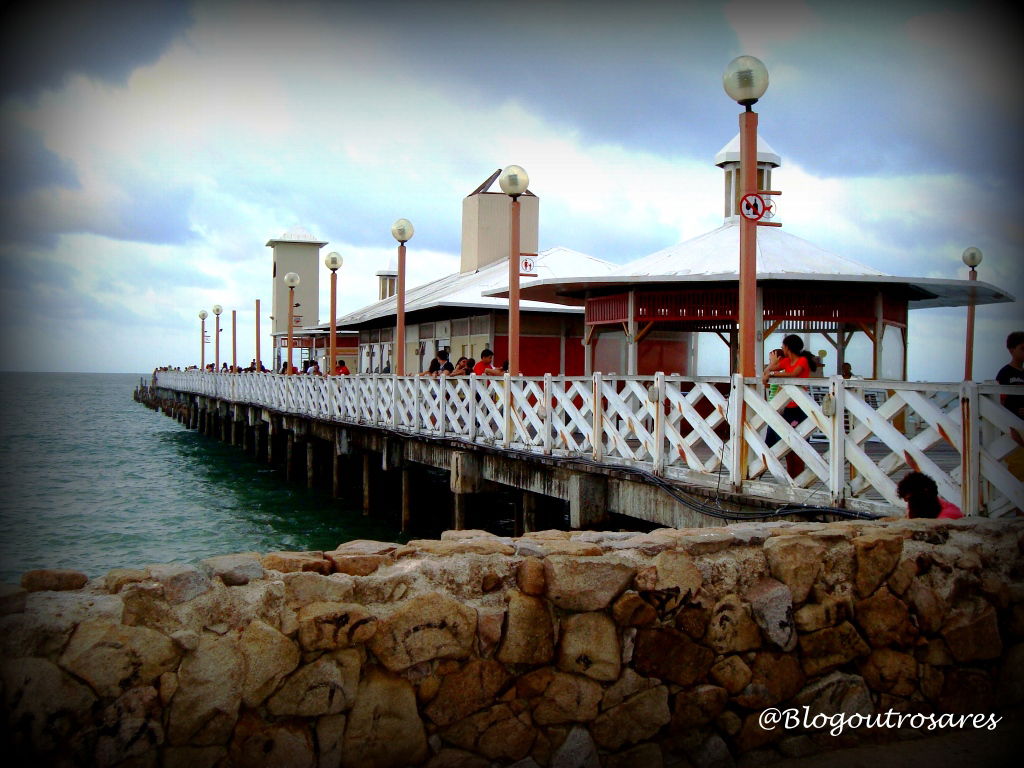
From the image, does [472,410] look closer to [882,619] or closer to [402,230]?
[402,230]

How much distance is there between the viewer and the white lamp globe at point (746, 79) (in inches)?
290

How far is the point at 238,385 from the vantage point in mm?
34188

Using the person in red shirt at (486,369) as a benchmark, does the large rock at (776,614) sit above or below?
below

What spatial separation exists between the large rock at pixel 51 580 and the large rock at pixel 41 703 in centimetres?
44

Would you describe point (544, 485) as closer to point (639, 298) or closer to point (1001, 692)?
point (639, 298)

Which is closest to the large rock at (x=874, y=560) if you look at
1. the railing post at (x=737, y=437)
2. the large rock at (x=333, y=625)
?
the large rock at (x=333, y=625)

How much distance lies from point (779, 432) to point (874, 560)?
286 cm

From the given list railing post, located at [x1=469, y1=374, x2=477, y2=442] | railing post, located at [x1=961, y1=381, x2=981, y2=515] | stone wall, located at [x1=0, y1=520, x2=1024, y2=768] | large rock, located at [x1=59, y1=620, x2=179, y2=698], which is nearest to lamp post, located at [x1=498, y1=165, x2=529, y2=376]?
railing post, located at [x1=469, y1=374, x2=477, y2=442]

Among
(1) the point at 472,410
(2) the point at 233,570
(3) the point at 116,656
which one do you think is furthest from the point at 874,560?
(1) the point at 472,410

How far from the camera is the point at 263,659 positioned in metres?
3.79

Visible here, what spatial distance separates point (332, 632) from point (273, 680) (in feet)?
0.98

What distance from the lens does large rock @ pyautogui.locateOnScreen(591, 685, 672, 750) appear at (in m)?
4.29

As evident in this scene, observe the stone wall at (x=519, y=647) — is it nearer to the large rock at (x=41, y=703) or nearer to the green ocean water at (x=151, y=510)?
the large rock at (x=41, y=703)

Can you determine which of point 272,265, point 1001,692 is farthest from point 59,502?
point 272,265
